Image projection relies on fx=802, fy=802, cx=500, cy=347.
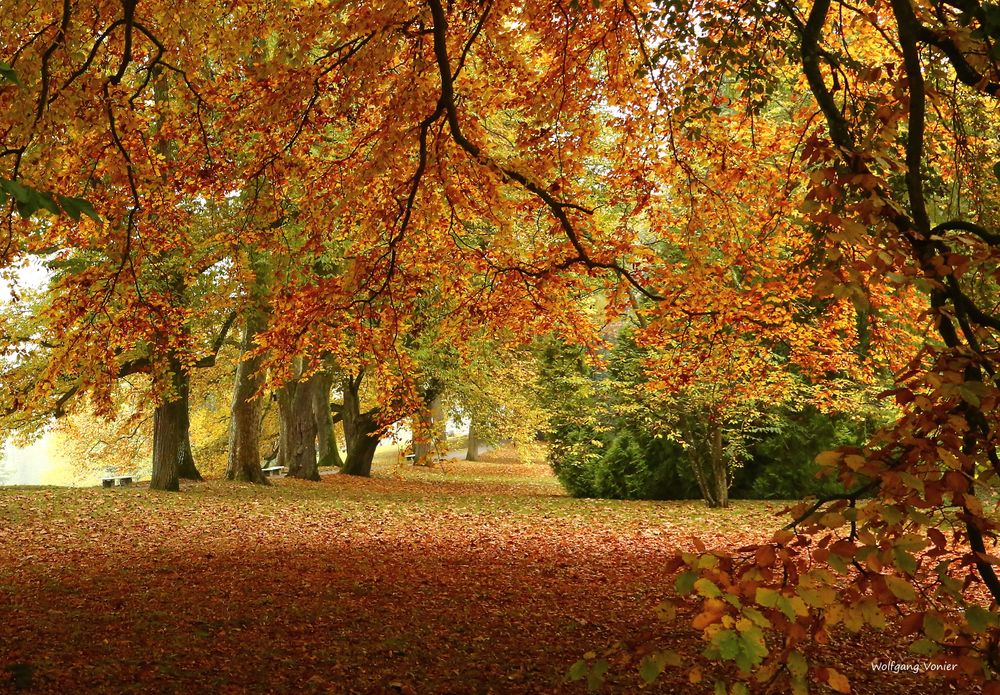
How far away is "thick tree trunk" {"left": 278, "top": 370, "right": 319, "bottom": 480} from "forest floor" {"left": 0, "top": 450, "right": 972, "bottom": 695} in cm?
642

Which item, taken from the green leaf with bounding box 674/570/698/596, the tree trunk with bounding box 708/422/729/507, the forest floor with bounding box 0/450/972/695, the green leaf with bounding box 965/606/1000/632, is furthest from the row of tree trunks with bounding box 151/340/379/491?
the green leaf with bounding box 965/606/1000/632

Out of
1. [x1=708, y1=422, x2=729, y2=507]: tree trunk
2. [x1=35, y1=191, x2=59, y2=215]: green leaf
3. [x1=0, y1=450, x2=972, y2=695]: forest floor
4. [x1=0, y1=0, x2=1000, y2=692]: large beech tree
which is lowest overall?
[x1=0, y1=450, x2=972, y2=695]: forest floor

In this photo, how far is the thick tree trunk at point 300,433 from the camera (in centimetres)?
2012

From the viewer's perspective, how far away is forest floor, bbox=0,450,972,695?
17.1 ft

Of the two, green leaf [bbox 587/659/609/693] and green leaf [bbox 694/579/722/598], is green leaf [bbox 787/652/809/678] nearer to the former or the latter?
green leaf [bbox 694/579/722/598]

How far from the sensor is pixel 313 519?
12.6 meters

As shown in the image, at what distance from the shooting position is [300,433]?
20.3m

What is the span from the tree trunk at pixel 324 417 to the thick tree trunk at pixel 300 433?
505mm

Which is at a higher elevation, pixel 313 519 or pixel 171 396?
pixel 171 396

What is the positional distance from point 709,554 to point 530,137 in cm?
623

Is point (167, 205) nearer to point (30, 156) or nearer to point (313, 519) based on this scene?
point (30, 156)

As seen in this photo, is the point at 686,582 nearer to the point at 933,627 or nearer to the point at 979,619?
the point at 933,627

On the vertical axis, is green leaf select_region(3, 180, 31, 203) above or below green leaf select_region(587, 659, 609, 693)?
above

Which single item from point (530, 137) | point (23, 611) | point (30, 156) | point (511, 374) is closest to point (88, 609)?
point (23, 611)
